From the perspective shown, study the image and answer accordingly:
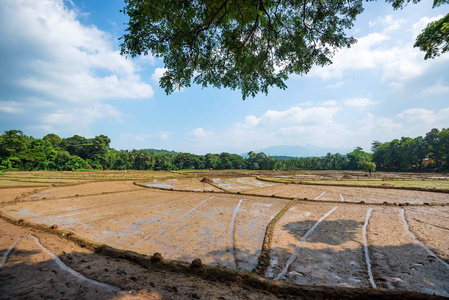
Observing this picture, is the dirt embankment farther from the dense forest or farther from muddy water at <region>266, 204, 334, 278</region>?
the dense forest

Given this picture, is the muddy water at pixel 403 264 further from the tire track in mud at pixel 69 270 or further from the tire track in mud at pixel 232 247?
the tire track in mud at pixel 69 270

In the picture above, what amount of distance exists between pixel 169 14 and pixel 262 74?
346 cm

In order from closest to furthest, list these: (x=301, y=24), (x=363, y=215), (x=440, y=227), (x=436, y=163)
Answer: (x=301, y=24), (x=440, y=227), (x=363, y=215), (x=436, y=163)

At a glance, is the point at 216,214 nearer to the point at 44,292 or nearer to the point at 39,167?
the point at 44,292

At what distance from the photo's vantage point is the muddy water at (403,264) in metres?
3.67

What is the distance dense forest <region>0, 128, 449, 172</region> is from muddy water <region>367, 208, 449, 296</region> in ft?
123

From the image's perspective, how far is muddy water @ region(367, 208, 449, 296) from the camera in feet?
12.1

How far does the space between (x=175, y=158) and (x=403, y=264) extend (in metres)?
76.1

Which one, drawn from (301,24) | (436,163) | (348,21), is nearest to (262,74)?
(301,24)

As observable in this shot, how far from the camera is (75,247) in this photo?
16.1 feet

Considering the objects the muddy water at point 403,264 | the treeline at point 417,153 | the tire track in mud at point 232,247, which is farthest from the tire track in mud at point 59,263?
the treeline at point 417,153

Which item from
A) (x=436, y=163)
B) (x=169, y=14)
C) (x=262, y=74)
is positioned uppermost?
(x=169, y=14)

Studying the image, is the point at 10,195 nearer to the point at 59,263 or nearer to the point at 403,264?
the point at 59,263

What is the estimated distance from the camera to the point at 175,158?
7625 cm
